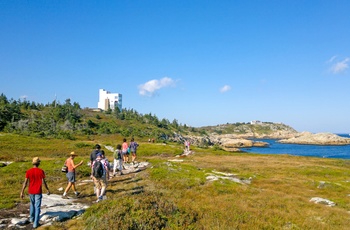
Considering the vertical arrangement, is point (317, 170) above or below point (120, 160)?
below

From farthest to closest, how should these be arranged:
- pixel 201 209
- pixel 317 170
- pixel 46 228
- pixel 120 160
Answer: pixel 317 170, pixel 120 160, pixel 201 209, pixel 46 228

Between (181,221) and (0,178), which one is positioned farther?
(0,178)

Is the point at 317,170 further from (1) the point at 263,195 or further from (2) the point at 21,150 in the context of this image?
(2) the point at 21,150

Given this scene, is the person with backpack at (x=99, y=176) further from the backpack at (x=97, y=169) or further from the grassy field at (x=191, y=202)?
the grassy field at (x=191, y=202)

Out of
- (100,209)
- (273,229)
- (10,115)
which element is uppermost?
(10,115)

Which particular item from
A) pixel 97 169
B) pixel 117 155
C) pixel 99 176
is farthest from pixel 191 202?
pixel 117 155

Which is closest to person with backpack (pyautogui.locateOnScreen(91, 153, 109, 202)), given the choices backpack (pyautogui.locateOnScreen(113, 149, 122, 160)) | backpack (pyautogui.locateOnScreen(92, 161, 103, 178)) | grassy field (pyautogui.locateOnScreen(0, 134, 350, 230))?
backpack (pyautogui.locateOnScreen(92, 161, 103, 178))

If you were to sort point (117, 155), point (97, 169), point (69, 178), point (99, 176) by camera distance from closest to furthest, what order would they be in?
point (97, 169), point (99, 176), point (69, 178), point (117, 155)

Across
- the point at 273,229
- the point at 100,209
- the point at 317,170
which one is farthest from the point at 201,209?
the point at 317,170

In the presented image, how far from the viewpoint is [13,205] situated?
15820 mm

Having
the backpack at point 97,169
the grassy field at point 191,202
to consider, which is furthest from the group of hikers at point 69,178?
the grassy field at point 191,202

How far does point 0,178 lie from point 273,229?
24.1 meters

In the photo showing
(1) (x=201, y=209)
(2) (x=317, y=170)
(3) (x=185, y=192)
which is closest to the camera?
(1) (x=201, y=209)

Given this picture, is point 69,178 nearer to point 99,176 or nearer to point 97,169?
point 99,176
